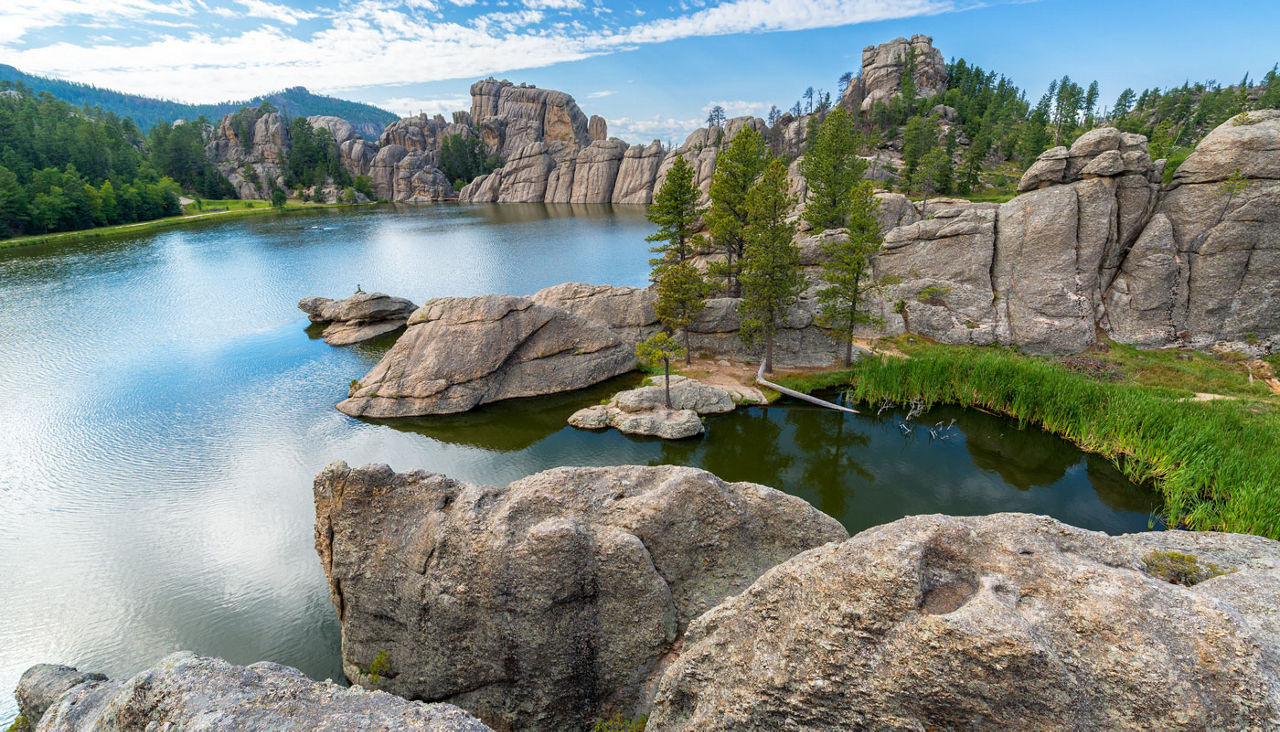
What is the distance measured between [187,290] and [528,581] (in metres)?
68.4

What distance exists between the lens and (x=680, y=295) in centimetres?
3625

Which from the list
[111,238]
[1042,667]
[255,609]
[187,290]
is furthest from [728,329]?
[111,238]

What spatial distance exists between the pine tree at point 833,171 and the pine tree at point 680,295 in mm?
20539

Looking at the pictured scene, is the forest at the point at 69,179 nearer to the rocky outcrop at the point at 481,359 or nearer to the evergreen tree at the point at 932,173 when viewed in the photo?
the rocky outcrop at the point at 481,359

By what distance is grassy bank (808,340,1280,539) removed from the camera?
67.5 feet

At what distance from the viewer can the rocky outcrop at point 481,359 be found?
3278 cm

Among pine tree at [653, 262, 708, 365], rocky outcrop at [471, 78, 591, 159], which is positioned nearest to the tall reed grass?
pine tree at [653, 262, 708, 365]

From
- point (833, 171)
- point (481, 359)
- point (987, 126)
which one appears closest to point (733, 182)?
point (833, 171)

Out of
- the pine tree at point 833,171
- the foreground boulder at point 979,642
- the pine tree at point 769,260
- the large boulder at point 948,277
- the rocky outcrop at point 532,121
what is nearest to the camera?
the foreground boulder at point 979,642

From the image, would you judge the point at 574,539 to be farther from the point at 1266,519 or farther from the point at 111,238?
the point at 111,238

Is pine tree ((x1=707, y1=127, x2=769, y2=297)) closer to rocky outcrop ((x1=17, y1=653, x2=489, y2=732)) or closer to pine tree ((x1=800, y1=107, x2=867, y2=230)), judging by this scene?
pine tree ((x1=800, y1=107, x2=867, y2=230))

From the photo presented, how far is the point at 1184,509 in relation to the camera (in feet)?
72.5

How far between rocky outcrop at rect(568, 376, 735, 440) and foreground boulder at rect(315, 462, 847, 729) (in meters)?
16.5

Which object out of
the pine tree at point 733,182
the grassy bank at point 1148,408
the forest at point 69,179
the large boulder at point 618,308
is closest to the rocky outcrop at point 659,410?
the large boulder at point 618,308
